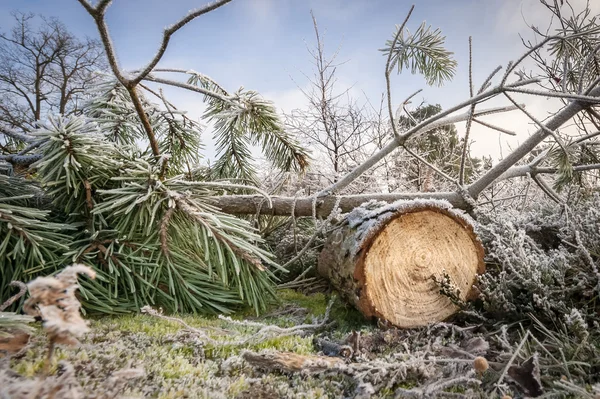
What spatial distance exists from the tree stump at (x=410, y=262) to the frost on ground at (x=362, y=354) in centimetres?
11

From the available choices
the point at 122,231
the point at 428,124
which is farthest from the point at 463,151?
the point at 122,231

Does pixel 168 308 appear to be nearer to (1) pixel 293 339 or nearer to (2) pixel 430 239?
(1) pixel 293 339

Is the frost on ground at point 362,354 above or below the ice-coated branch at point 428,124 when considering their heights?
below

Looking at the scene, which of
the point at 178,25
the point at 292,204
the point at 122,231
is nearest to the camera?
the point at 178,25

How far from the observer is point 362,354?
5.33 ft

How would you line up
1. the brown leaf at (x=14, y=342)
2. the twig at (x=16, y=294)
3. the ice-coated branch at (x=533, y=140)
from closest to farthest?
the twig at (x=16, y=294)
the brown leaf at (x=14, y=342)
the ice-coated branch at (x=533, y=140)

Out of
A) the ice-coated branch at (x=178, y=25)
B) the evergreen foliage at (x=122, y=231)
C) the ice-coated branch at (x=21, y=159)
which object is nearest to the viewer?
the ice-coated branch at (x=178, y=25)

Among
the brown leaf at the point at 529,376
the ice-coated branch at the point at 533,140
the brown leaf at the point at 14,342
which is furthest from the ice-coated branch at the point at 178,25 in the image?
the ice-coated branch at the point at 533,140

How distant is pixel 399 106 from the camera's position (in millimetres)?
2756

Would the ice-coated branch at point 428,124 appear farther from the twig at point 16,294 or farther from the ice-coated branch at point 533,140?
the twig at point 16,294

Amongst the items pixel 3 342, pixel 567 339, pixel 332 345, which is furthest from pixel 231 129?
pixel 567 339

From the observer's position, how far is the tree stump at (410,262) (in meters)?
2.07

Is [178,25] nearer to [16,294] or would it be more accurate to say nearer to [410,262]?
[16,294]

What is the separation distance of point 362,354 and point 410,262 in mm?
685
